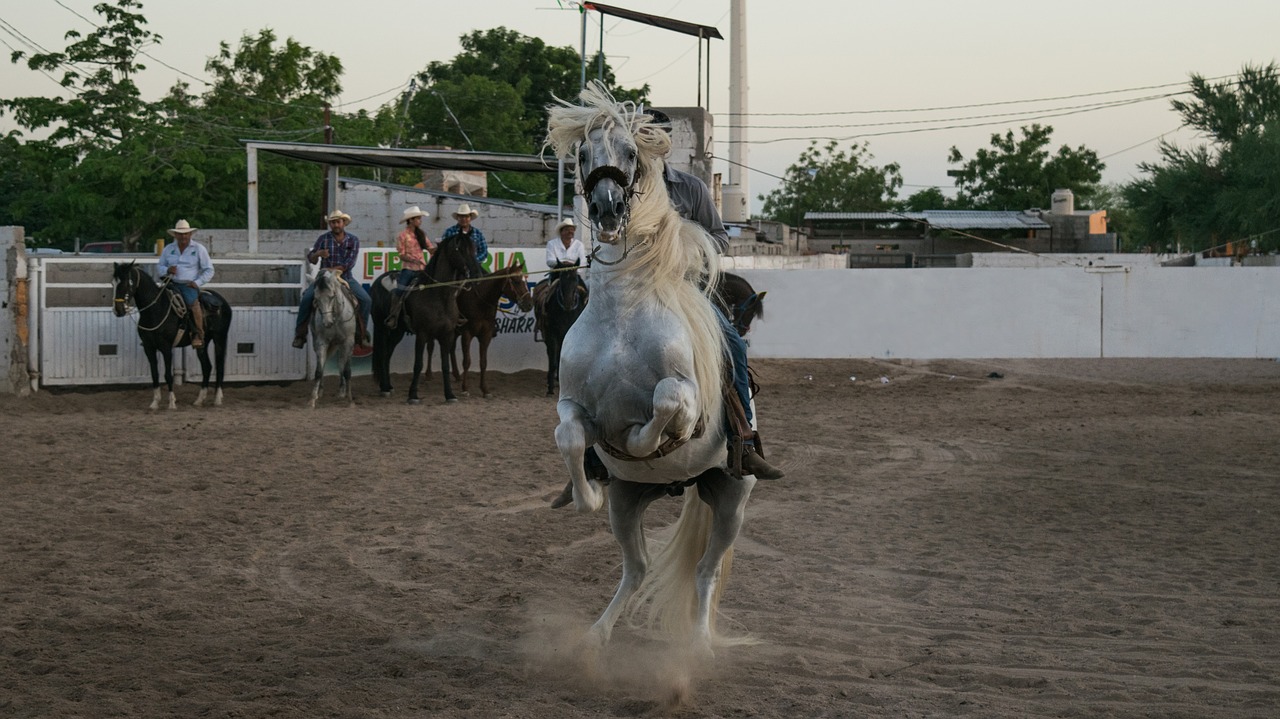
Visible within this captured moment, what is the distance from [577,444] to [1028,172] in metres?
62.5

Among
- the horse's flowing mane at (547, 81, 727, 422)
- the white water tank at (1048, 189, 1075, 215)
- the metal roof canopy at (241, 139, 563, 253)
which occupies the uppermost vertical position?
the white water tank at (1048, 189, 1075, 215)

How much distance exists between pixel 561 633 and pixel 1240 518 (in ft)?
17.5

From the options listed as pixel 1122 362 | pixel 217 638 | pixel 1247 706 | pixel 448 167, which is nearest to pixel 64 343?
pixel 448 167

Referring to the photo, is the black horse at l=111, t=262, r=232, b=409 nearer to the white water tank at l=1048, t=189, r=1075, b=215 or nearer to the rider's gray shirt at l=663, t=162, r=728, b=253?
→ the rider's gray shirt at l=663, t=162, r=728, b=253

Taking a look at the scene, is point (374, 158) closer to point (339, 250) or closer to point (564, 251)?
point (339, 250)

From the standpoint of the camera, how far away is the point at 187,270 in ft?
48.1

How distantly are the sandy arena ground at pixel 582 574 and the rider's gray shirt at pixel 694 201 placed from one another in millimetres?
1924

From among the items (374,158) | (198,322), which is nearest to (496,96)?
(374,158)

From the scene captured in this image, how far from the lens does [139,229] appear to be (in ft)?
105

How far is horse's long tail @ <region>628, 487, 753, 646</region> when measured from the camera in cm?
552

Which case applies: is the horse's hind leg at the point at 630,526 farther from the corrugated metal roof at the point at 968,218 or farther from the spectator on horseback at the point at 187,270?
the corrugated metal roof at the point at 968,218

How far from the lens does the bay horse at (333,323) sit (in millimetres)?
15047

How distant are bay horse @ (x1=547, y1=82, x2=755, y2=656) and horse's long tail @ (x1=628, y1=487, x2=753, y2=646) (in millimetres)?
170

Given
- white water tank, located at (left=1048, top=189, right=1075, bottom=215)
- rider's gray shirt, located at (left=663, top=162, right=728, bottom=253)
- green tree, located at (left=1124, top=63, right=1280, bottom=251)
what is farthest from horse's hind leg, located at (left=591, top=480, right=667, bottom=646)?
white water tank, located at (left=1048, top=189, right=1075, bottom=215)
